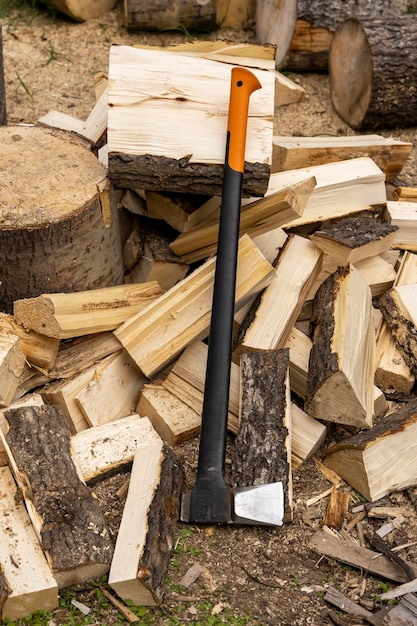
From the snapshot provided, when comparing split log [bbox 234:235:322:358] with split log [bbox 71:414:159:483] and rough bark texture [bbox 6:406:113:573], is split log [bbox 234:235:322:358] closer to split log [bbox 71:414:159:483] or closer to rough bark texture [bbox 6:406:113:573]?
split log [bbox 71:414:159:483]

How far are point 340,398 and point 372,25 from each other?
2515 millimetres

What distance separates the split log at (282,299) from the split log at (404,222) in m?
0.54

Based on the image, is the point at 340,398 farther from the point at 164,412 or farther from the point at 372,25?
the point at 372,25

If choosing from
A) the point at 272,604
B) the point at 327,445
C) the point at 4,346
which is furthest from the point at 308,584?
the point at 4,346

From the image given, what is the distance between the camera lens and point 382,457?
2666 millimetres

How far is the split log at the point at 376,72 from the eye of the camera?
4.26m

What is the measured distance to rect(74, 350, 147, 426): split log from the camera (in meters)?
2.84

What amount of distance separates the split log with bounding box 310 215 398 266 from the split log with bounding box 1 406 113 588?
4.20 ft

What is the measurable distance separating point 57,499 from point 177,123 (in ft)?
4.83

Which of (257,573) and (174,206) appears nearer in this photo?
(257,573)

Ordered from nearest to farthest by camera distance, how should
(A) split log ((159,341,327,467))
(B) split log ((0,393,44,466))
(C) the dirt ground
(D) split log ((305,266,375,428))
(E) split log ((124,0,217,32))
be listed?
(C) the dirt ground → (B) split log ((0,393,44,466)) → (D) split log ((305,266,375,428)) → (A) split log ((159,341,327,467)) → (E) split log ((124,0,217,32))

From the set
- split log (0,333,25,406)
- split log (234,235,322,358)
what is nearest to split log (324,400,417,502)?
split log (234,235,322,358)

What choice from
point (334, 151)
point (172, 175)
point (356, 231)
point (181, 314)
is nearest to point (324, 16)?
point (334, 151)

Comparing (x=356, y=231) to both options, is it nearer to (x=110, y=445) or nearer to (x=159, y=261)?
(x=159, y=261)
